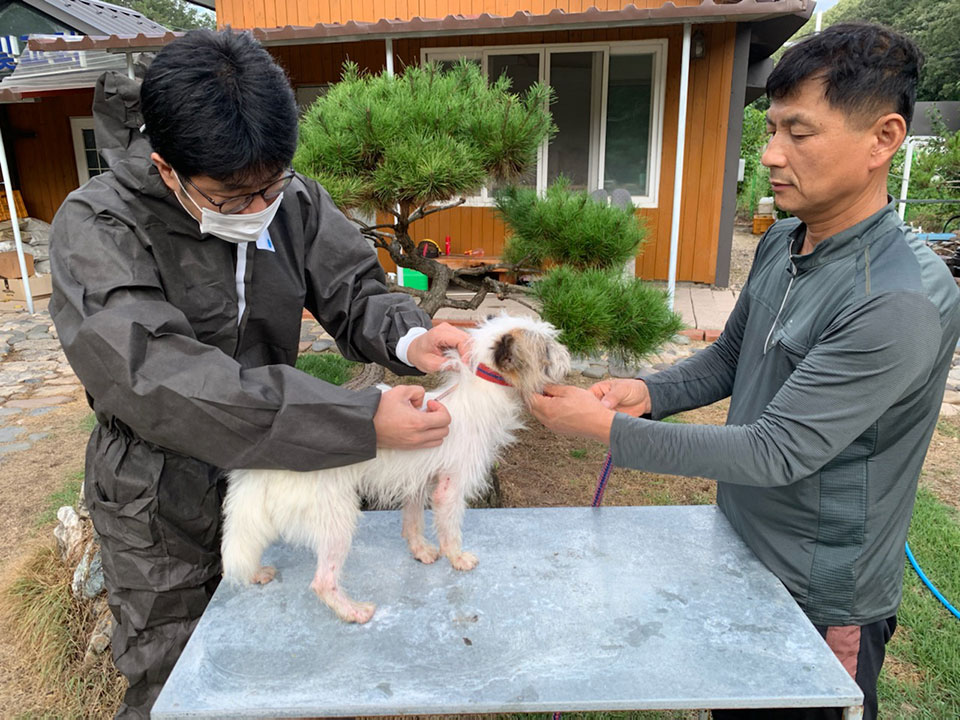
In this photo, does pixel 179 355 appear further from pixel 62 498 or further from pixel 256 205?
pixel 62 498

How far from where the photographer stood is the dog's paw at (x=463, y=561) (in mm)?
2248

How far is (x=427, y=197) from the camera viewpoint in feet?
13.9

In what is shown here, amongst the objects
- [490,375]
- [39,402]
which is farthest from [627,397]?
[39,402]

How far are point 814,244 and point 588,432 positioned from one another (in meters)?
0.84

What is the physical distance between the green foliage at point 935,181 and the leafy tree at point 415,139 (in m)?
11.7

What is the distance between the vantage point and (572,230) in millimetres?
4598

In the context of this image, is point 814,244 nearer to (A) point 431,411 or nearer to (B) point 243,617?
(A) point 431,411

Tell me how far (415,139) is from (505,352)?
2.30 m

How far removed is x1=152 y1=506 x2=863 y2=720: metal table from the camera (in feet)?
5.49

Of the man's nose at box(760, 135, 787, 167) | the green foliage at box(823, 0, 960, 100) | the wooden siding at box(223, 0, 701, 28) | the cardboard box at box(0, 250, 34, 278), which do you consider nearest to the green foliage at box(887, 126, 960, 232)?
the wooden siding at box(223, 0, 701, 28)

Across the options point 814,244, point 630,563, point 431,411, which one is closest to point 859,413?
point 814,244

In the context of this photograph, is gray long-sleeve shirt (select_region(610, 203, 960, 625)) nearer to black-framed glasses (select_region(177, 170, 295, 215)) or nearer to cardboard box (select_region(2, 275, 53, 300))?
black-framed glasses (select_region(177, 170, 295, 215))

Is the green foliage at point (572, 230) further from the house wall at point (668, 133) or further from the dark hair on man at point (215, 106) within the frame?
the house wall at point (668, 133)

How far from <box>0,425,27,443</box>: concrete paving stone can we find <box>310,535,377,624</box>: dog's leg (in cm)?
546
